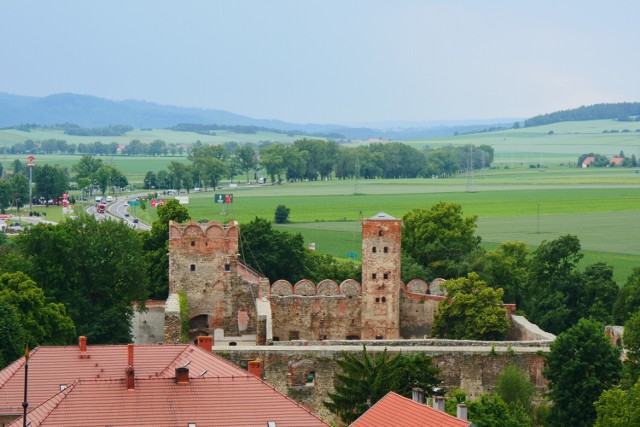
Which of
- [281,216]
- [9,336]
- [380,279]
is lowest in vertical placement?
[281,216]

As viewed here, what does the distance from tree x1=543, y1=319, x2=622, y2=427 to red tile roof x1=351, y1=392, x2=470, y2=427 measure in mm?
12523

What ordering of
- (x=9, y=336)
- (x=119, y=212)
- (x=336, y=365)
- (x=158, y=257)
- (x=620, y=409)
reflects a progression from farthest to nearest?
(x=119, y=212) → (x=158, y=257) → (x=336, y=365) → (x=9, y=336) → (x=620, y=409)

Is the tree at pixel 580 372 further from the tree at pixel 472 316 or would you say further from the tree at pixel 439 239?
the tree at pixel 439 239

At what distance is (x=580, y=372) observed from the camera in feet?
170

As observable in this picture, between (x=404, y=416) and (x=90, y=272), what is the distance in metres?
30.2

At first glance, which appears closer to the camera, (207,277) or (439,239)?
(207,277)

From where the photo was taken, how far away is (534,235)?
123m

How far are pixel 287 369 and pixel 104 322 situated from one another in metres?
10.7

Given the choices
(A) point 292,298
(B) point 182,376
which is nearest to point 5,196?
(A) point 292,298

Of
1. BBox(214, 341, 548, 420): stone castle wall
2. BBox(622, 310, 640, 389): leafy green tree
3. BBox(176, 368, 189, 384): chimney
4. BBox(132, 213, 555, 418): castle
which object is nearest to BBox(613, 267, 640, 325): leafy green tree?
BBox(132, 213, 555, 418): castle

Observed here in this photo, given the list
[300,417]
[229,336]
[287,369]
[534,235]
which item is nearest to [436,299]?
[229,336]

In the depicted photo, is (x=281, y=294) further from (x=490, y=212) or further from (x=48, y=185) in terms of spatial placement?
(x=48, y=185)

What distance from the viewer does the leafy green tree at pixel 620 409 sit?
43.5m

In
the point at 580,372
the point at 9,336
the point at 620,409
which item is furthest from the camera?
the point at 9,336
